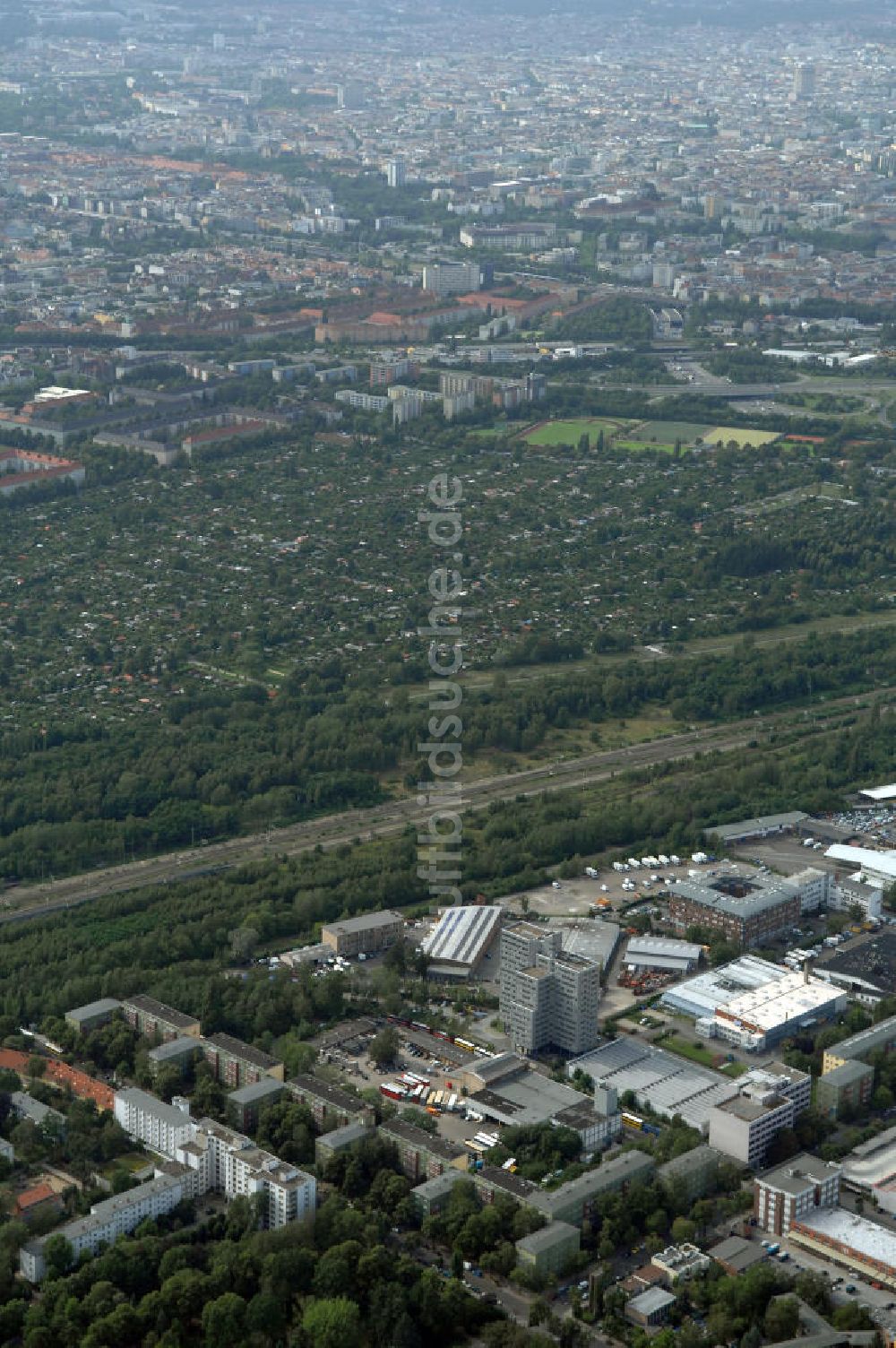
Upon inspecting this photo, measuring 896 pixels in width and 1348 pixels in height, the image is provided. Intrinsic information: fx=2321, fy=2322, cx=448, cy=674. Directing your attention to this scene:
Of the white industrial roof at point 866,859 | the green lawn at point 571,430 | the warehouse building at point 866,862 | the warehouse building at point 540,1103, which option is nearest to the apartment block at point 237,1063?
the warehouse building at point 540,1103

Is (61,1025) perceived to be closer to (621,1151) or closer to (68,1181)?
(68,1181)

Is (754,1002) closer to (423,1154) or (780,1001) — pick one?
(780,1001)

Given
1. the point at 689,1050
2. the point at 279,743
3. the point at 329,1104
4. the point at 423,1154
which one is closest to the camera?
the point at 423,1154

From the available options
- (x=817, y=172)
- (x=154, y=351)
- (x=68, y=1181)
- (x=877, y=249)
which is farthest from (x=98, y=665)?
(x=817, y=172)

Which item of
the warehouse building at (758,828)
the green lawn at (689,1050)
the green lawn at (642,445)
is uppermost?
the green lawn at (689,1050)

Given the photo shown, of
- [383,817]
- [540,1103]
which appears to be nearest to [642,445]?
[383,817]

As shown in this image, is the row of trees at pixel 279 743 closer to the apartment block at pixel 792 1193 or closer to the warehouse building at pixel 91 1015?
the warehouse building at pixel 91 1015

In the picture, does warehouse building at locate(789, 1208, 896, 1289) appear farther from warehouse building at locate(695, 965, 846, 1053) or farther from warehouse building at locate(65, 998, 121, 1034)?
warehouse building at locate(65, 998, 121, 1034)
